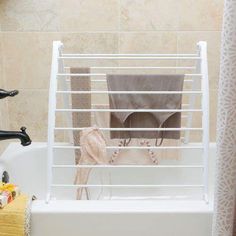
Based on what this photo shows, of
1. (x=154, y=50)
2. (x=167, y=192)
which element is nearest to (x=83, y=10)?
(x=154, y=50)

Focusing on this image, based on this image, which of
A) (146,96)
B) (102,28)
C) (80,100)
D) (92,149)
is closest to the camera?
(92,149)

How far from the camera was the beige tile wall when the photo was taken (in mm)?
1836

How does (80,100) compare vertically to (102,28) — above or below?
below

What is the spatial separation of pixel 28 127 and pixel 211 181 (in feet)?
3.41

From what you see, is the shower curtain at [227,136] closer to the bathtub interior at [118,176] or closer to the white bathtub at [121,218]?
the white bathtub at [121,218]

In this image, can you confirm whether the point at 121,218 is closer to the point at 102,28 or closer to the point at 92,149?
the point at 92,149

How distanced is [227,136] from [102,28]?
1199 mm

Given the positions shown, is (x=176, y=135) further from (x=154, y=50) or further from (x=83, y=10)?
(x=83, y=10)

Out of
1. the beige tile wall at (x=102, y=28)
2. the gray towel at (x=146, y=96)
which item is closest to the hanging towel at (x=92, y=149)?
the gray towel at (x=146, y=96)

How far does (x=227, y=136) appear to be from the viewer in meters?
0.84

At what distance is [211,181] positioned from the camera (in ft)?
6.08

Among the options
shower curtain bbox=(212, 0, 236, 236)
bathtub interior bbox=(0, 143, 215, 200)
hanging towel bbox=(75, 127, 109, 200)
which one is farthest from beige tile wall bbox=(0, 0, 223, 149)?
shower curtain bbox=(212, 0, 236, 236)

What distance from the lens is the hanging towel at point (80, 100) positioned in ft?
5.50

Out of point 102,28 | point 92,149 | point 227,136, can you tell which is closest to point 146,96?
point 92,149
